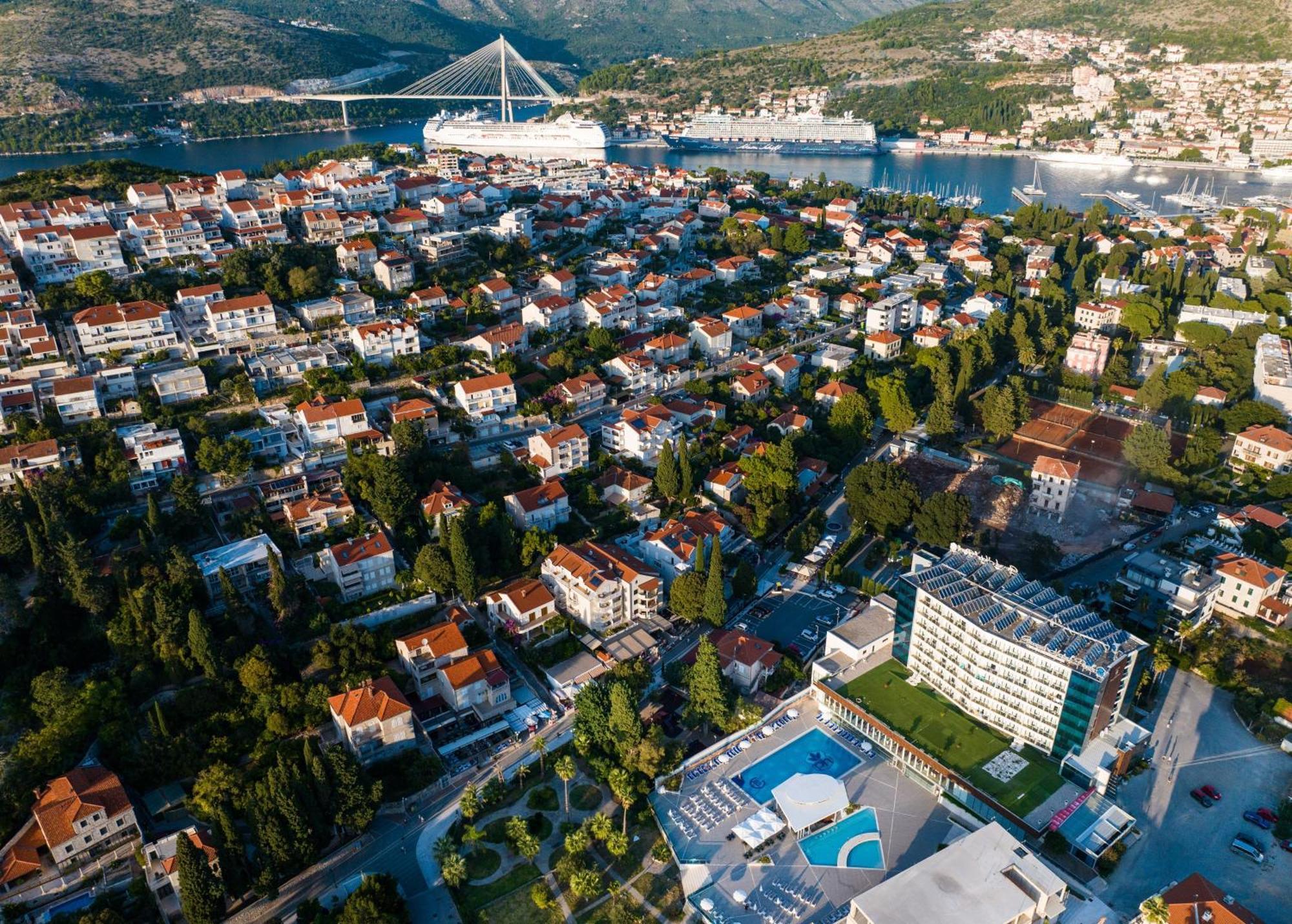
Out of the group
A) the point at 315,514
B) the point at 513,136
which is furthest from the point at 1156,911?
the point at 513,136

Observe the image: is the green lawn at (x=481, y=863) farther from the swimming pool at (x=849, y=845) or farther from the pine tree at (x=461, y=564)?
the pine tree at (x=461, y=564)

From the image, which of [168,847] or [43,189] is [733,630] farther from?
[43,189]

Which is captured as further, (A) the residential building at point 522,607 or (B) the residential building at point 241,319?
(B) the residential building at point 241,319

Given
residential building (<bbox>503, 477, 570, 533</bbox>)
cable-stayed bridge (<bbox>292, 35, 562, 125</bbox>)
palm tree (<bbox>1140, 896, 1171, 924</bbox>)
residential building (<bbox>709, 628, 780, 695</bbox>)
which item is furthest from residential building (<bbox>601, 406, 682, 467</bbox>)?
cable-stayed bridge (<bbox>292, 35, 562, 125</bbox>)

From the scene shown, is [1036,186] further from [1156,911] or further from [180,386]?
[1156,911]

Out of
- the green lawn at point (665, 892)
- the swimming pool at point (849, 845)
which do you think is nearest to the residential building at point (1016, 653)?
the swimming pool at point (849, 845)

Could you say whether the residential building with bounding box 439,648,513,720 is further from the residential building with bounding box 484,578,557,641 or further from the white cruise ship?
the white cruise ship
